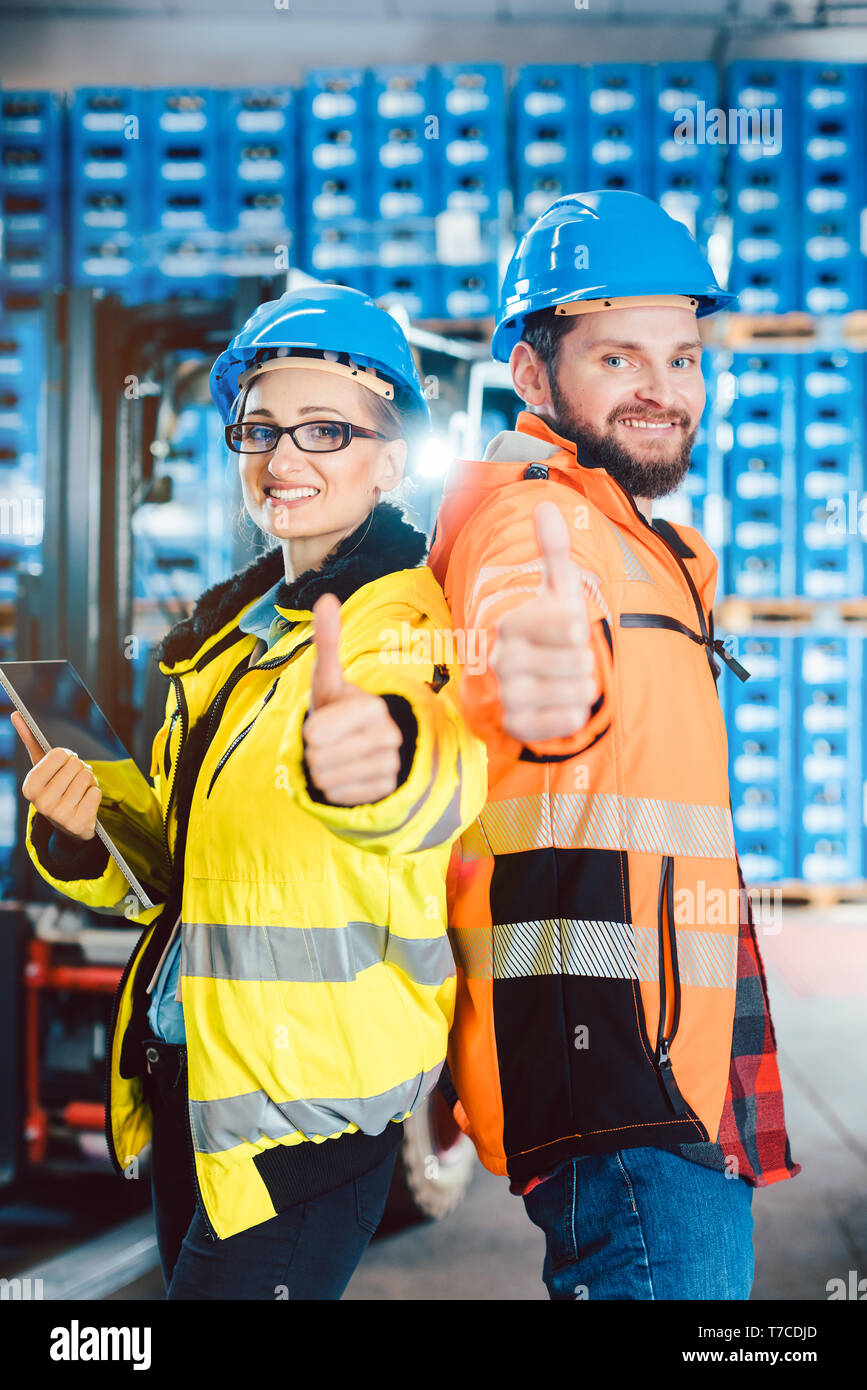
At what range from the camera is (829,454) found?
468 cm

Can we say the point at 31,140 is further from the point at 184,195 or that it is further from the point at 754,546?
the point at 754,546

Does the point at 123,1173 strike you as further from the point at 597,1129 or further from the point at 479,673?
the point at 479,673

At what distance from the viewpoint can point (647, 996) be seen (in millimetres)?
1192

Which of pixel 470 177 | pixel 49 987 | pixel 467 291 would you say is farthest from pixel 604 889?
pixel 470 177

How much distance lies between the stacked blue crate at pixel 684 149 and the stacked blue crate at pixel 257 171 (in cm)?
143

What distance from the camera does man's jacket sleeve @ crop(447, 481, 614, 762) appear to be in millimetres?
1034

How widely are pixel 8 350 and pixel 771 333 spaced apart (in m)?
3.10

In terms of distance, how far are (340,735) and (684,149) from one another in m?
3.34

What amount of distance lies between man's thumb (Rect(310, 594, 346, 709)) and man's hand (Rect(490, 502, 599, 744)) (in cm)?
14

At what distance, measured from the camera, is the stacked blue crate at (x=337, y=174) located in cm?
396

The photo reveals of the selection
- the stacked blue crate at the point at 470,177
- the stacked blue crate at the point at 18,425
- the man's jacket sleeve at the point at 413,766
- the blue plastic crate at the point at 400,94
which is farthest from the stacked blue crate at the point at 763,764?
the man's jacket sleeve at the point at 413,766

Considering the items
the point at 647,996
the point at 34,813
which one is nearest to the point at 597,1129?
the point at 647,996

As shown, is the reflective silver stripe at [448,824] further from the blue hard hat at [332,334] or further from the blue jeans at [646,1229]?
the blue hard hat at [332,334]

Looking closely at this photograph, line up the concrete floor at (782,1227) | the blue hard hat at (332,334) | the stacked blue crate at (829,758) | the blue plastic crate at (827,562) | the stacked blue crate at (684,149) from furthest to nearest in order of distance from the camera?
the blue plastic crate at (827,562), the stacked blue crate at (829,758), the stacked blue crate at (684,149), the concrete floor at (782,1227), the blue hard hat at (332,334)
